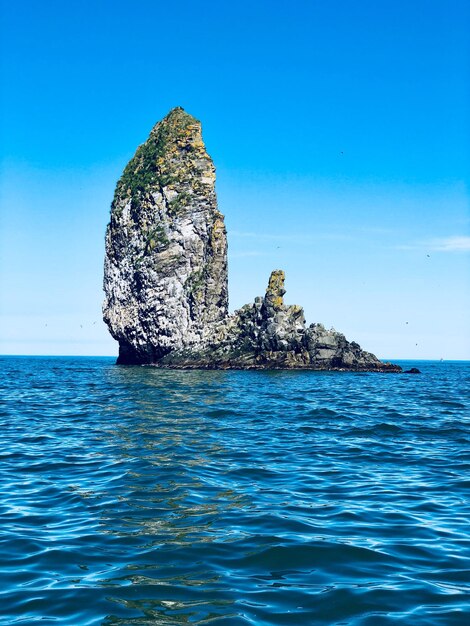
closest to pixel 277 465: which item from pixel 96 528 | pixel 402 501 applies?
pixel 402 501

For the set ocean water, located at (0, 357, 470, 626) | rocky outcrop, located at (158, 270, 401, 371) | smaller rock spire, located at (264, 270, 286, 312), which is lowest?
ocean water, located at (0, 357, 470, 626)

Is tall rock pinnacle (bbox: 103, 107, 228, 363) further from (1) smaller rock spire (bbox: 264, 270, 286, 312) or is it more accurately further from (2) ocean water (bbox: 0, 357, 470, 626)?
(2) ocean water (bbox: 0, 357, 470, 626)

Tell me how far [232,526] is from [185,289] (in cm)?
9340

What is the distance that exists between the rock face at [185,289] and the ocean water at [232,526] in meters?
71.5

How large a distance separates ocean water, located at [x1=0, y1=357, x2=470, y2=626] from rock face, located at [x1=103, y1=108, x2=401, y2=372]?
235ft

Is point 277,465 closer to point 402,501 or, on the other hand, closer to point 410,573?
point 402,501

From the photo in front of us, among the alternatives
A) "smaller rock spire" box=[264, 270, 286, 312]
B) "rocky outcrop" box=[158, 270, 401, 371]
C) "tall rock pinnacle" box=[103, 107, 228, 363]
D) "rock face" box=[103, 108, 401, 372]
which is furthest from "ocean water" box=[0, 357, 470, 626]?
"tall rock pinnacle" box=[103, 107, 228, 363]

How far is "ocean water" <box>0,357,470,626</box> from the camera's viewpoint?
6555mm

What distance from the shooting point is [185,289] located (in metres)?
102

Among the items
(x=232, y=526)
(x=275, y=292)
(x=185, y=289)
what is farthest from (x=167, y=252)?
(x=232, y=526)

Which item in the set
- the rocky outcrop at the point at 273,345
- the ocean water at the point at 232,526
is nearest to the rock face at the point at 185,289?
the rocky outcrop at the point at 273,345

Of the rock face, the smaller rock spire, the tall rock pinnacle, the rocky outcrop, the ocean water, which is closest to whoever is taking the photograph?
the ocean water

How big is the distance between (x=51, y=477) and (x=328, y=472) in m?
6.41

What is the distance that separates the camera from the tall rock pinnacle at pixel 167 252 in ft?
334
